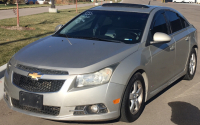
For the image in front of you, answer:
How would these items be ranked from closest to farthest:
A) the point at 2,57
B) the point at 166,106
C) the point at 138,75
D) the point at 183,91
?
the point at 138,75, the point at 166,106, the point at 183,91, the point at 2,57

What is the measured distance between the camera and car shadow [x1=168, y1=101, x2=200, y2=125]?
4.55m

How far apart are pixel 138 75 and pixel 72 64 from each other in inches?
40.3

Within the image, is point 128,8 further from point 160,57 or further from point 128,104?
point 128,104

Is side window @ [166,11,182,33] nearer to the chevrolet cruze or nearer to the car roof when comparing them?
the chevrolet cruze

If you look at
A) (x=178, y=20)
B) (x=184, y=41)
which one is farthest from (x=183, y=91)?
(x=178, y=20)

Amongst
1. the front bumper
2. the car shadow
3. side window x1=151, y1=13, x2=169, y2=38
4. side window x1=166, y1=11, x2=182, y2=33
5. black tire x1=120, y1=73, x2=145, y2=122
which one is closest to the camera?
the front bumper

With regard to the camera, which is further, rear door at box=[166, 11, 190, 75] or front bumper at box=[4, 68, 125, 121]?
rear door at box=[166, 11, 190, 75]

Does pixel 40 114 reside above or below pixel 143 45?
below

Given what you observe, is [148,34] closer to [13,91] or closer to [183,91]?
[183,91]

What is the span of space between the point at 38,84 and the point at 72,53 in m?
0.71

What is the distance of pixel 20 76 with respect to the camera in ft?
13.2

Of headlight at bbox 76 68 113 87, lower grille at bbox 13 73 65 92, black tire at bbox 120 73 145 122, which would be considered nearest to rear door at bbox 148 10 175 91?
black tire at bbox 120 73 145 122

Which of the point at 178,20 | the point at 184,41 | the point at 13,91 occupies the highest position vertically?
the point at 178,20

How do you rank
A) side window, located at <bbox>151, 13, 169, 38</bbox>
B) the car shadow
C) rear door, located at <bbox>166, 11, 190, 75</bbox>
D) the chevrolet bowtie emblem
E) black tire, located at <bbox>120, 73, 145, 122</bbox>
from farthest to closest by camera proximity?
rear door, located at <bbox>166, 11, 190, 75</bbox> < side window, located at <bbox>151, 13, 169, 38</bbox> < the car shadow < black tire, located at <bbox>120, 73, 145, 122</bbox> < the chevrolet bowtie emblem
